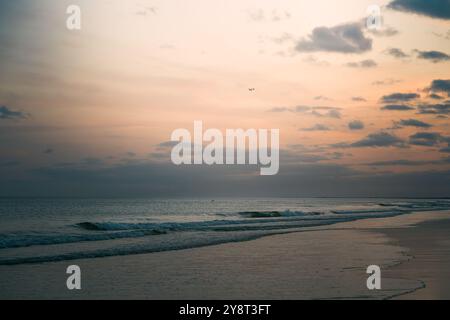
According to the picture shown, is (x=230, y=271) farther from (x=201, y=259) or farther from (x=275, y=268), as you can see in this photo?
(x=201, y=259)

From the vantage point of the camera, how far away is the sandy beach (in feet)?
42.1

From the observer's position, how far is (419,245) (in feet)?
78.7

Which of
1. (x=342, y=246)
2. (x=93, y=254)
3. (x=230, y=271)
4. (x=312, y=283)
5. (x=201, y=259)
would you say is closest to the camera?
(x=312, y=283)

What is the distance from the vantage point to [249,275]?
15.5 m

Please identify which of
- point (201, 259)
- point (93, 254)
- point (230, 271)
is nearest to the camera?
point (230, 271)

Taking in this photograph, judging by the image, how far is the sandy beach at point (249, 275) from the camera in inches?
505
